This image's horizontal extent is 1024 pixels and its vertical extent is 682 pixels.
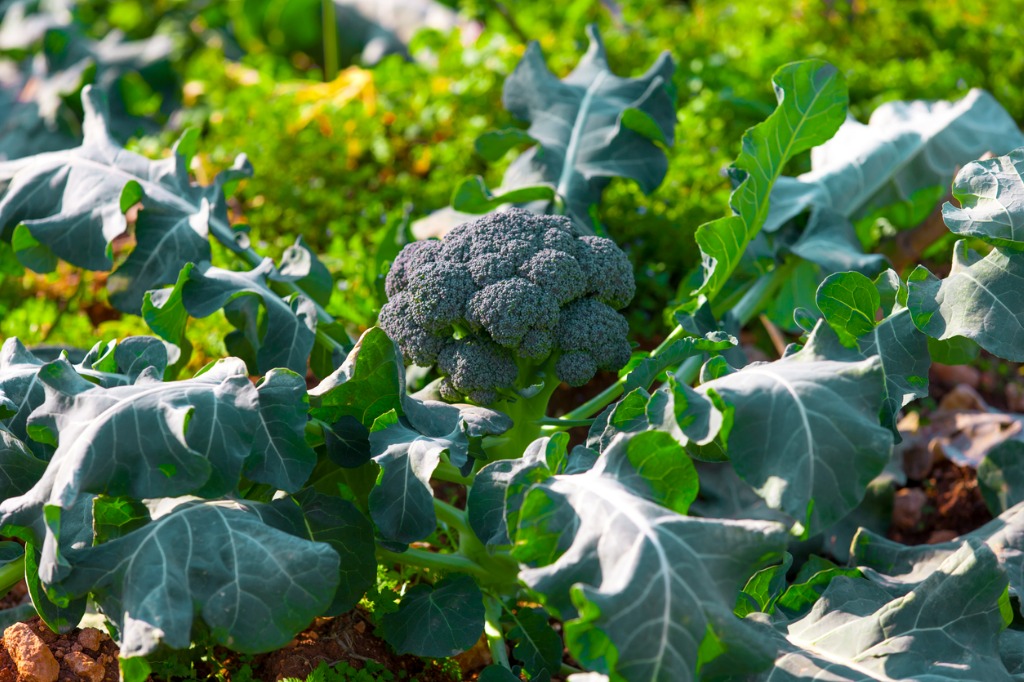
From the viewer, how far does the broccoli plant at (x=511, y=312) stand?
85.0 inches

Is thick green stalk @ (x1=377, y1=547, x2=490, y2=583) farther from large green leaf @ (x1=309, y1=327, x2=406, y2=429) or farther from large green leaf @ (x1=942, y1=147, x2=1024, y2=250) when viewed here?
large green leaf @ (x1=942, y1=147, x2=1024, y2=250)

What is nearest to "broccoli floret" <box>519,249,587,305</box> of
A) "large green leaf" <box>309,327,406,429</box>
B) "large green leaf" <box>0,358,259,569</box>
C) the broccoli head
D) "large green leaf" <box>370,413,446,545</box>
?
the broccoli head

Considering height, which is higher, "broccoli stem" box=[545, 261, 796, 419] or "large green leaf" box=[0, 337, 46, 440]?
"large green leaf" box=[0, 337, 46, 440]

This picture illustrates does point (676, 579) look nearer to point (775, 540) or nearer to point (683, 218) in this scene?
point (775, 540)

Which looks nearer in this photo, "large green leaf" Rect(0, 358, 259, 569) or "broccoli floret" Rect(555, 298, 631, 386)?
"large green leaf" Rect(0, 358, 259, 569)

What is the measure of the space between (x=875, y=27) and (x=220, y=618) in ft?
12.8

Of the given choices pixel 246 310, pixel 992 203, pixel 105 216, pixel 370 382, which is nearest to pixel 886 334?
pixel 992 203

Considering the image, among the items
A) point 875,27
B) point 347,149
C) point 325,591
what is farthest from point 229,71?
point 325,591

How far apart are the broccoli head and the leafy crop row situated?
0.34 feet

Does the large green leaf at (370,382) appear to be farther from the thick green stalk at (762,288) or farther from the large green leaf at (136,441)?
the thick green stalk at (762,288)

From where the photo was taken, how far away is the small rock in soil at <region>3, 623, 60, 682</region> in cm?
182

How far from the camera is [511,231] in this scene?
2297 millimetres

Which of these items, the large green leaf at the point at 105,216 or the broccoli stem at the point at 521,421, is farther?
the large green leaf at the point at 105,216

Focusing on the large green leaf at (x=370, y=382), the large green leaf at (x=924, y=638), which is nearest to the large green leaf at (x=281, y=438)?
the large green leaf at (x=370, y=382)
